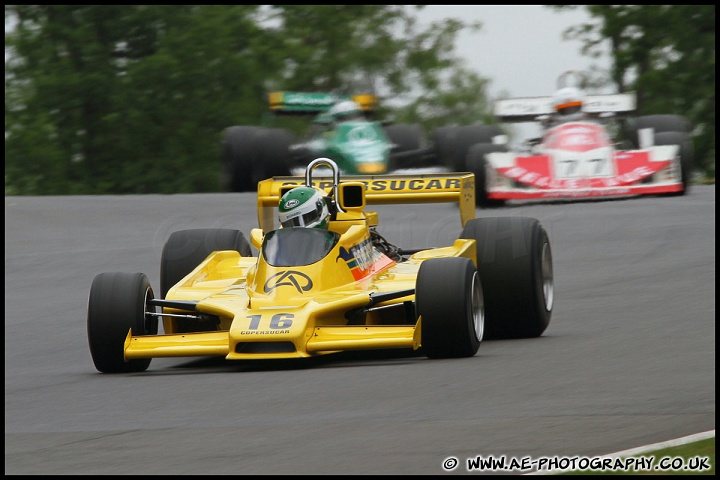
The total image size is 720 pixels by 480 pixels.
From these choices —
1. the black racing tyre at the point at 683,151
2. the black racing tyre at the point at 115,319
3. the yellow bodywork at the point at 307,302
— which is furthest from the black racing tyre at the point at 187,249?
the black racing tyre at the point at 683,151

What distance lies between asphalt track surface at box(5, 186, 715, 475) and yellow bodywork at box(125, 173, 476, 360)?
22 centimetres

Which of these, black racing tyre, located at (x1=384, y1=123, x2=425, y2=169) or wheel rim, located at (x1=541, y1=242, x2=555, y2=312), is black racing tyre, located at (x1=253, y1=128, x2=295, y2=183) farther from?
wheel rim, located at (x1=541, y1=242, x2=555, y2=312)

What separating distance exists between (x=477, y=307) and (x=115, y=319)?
103 inches

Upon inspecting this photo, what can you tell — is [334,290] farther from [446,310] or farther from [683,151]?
[683,151]

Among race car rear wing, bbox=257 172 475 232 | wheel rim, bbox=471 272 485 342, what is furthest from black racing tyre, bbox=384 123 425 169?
wheel rim, bbox=471 272 485 342

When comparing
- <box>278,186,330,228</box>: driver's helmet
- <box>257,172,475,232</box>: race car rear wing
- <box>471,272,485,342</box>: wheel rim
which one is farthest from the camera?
<box>257,172,475,232</box>: race car rear wing

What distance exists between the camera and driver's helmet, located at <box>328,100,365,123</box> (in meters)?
26.6

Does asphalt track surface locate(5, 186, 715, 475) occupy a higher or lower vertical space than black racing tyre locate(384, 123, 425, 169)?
higher

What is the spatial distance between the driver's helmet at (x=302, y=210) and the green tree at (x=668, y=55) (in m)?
34.3

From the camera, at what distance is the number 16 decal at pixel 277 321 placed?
965cm

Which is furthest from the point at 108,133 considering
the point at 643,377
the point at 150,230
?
the point at 643,377

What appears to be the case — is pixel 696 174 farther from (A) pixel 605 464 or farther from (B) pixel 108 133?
(A) pixel 605 464
